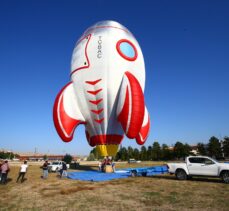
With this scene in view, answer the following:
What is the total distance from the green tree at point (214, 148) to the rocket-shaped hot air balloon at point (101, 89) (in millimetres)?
55632

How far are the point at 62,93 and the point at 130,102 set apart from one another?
7154 millimetres

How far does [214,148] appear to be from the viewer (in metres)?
72.3

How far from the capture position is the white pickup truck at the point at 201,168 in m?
15.2

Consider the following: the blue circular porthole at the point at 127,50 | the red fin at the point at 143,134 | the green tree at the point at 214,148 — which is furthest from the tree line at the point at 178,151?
the blue circular porthole at the point at 127,50

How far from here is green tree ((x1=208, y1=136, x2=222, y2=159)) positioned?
72.4 meters

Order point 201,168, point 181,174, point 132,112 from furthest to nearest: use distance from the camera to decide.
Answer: point 132,112, point 181,174, point 201,168

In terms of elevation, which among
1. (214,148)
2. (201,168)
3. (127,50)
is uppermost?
(127,50)

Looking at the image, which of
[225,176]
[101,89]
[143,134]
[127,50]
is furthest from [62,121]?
[225,176]

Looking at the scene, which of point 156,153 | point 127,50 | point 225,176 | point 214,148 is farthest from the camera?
point 156,153

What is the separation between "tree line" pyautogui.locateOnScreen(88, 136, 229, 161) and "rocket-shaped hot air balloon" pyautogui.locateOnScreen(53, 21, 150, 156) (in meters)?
45.5

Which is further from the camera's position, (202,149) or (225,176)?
(202,149)

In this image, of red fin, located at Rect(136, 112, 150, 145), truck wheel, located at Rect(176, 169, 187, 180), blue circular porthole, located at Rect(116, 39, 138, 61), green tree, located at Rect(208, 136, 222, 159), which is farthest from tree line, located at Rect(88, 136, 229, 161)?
truck wheel, located at Rect(176, 169, 187, 180)

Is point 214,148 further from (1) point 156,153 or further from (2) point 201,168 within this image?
(2) point 201,168

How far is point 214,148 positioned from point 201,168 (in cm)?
6139
